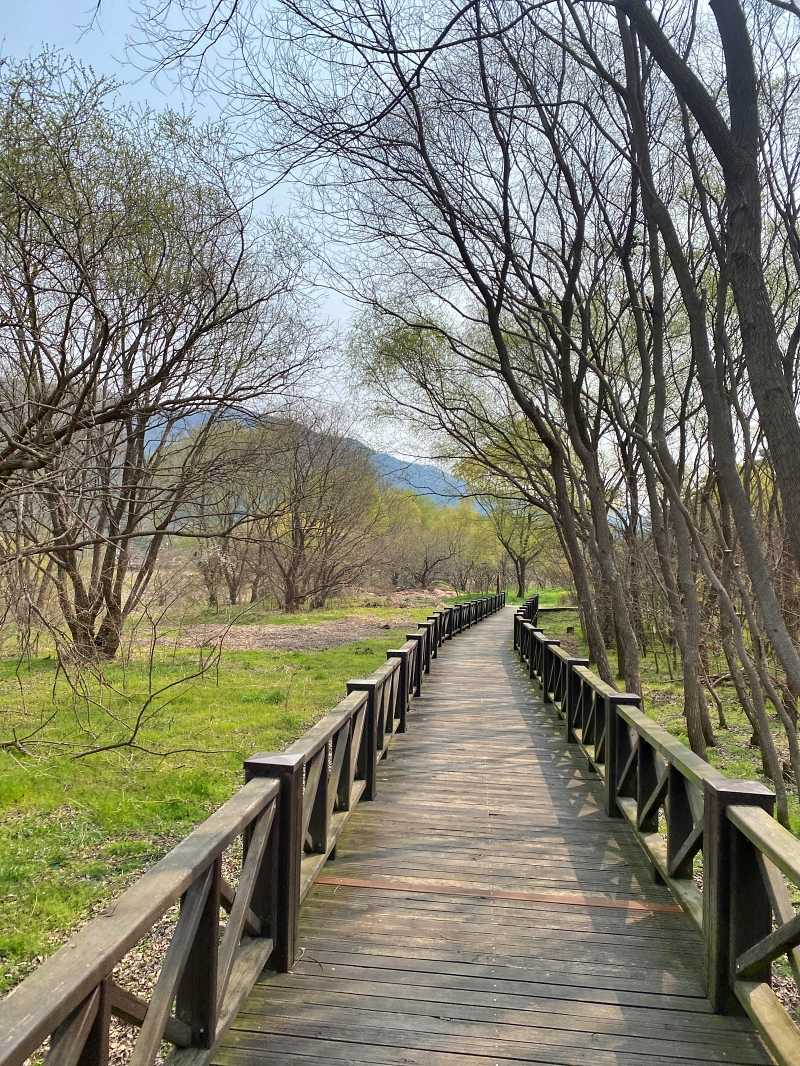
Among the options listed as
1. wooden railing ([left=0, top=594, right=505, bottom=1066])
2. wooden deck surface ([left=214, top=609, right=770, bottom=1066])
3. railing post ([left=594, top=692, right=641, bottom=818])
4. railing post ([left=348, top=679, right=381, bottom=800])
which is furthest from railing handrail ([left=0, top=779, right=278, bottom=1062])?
railing post ([left=594, top=692, right=641, bottom=818])

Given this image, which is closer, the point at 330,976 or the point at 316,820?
the point at 330,976

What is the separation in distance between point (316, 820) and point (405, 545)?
4688 cm

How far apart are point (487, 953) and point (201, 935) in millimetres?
1490

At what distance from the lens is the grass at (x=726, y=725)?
8688 millimetres

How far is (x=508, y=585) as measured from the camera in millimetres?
70125

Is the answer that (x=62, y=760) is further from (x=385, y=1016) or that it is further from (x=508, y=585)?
(x=508, y=585)

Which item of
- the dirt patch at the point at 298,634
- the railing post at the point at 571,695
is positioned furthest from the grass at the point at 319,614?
the railing post at the point at 571,695

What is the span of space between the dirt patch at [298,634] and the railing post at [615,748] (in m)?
10.8

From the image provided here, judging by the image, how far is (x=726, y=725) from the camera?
38.5 ft

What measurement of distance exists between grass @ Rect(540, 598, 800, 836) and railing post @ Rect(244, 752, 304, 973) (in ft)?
19.5

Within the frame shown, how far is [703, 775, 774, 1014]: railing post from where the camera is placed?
2.68 metres

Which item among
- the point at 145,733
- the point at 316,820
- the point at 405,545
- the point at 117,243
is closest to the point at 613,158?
the point at 117,243

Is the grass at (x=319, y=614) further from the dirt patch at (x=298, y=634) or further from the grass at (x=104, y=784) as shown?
the grass at (x=104, y=784)

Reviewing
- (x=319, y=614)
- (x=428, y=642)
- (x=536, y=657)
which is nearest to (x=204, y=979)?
(x=536, y=657)
